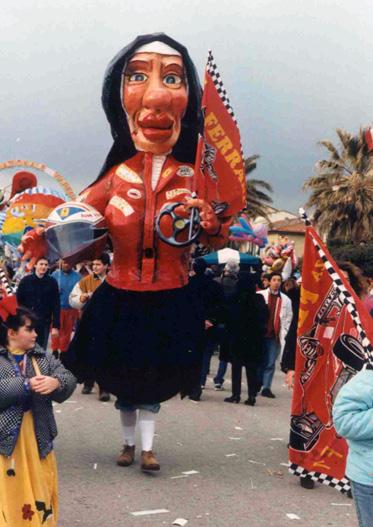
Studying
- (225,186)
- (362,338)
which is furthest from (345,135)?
(362,338)

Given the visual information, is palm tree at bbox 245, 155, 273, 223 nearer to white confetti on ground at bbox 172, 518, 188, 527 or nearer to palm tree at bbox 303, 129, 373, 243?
palm tree at bbox 303, 129, 373, 243

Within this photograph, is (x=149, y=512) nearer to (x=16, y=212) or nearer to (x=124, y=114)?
(x=124, y=114)

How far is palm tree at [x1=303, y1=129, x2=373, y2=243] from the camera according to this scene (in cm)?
2978

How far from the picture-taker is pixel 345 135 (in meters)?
31.5

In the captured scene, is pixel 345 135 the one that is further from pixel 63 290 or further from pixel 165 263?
pixel 165 263

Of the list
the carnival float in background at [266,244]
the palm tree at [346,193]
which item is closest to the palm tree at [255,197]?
the palm tree at [346,193]

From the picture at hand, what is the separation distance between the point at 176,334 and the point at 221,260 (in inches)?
194

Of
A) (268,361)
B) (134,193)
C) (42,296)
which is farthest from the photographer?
(268,361)

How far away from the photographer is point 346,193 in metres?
30.1

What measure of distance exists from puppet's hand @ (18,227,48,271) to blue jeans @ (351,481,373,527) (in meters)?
3.17

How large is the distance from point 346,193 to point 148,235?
25.6 m

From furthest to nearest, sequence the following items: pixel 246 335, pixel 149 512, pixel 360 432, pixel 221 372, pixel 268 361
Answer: pixel 221 372
pixel 268 361
pixel 246 335
pixel 149 512
pixel 360 432

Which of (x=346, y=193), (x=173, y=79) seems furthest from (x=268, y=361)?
(x=346, y=193)

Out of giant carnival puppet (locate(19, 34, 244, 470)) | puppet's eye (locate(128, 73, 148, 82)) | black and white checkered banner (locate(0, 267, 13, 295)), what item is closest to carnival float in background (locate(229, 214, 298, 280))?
giant carnival puppet (locate(19, 34, 244, 470))
